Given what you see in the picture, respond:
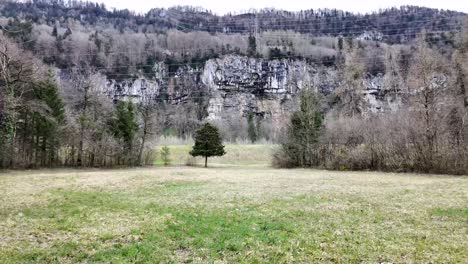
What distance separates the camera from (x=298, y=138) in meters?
34.3

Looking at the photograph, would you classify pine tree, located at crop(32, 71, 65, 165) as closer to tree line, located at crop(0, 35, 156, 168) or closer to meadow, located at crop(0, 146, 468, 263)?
tree line, located at crop(0, 35, 156, 168)

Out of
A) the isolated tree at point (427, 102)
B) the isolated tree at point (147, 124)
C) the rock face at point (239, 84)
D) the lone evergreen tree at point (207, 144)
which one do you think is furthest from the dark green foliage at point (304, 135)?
the rock face at point (239, 84)

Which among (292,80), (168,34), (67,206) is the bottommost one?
(67,206)

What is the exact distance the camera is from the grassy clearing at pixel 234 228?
5816mm

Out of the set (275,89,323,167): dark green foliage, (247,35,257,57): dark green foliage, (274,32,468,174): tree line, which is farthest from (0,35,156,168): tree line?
(247,35,257,57): dark green foliage

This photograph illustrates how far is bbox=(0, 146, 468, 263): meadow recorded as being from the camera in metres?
5.80

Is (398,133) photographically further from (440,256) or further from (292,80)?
(292,80)

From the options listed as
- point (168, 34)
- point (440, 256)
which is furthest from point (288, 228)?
point (168, 34)

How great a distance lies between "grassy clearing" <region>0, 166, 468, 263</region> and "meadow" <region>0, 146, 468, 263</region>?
19mm

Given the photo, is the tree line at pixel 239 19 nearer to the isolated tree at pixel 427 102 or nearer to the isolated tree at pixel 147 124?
the isolated tree at pixel 147 124

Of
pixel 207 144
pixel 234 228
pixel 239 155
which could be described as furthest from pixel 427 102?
pixel 239 155

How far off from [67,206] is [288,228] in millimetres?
6923

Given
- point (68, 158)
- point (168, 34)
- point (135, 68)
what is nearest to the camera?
point (68, 158)

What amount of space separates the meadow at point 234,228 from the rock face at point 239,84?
88.0m
